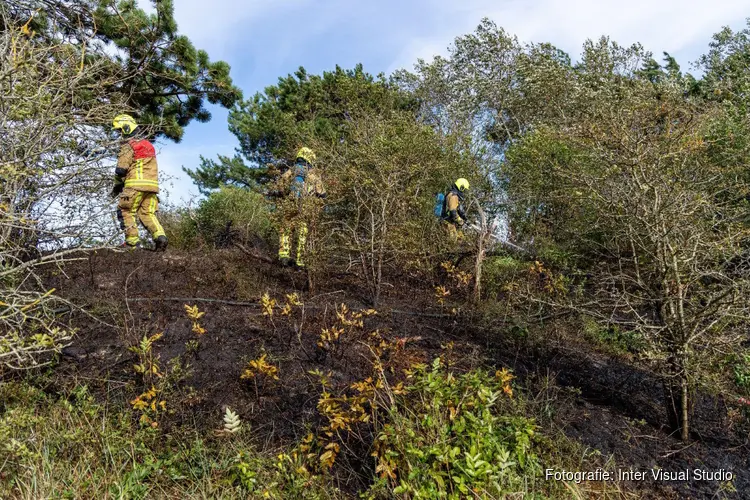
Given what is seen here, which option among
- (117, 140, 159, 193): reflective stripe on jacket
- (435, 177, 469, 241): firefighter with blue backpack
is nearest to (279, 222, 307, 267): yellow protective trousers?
(117, 140, 159, 193): reflective stripe on jacket

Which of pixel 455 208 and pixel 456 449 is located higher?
pixel 455 208

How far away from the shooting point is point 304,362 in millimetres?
3816

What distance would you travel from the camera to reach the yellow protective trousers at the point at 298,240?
5.59 metres

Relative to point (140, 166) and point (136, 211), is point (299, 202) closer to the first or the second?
point (140, 166)

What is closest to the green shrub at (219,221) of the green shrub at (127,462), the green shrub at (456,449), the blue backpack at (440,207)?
the blue backpack at (440,207)

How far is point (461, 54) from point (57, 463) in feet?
63.9

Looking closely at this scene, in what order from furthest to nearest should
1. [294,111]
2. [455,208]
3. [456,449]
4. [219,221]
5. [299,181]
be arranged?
[294,111] → [219,221] → [455,208] → [299,181] → [456,449]

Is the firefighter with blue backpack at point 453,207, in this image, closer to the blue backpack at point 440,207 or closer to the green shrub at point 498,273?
the blue backpack at point 440,207

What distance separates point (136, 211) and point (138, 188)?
0.41m

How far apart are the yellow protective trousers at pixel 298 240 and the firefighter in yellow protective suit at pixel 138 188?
1.58 m

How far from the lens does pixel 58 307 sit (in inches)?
175

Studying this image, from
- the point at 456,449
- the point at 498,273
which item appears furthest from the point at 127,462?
the point at 498,273

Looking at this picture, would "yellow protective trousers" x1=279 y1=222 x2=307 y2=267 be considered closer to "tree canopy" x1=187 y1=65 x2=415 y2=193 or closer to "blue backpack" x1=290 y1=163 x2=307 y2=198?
"blue backpack" x1=290 y1=163 x2=307 y2=198

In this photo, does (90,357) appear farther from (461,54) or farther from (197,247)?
(461,54)
